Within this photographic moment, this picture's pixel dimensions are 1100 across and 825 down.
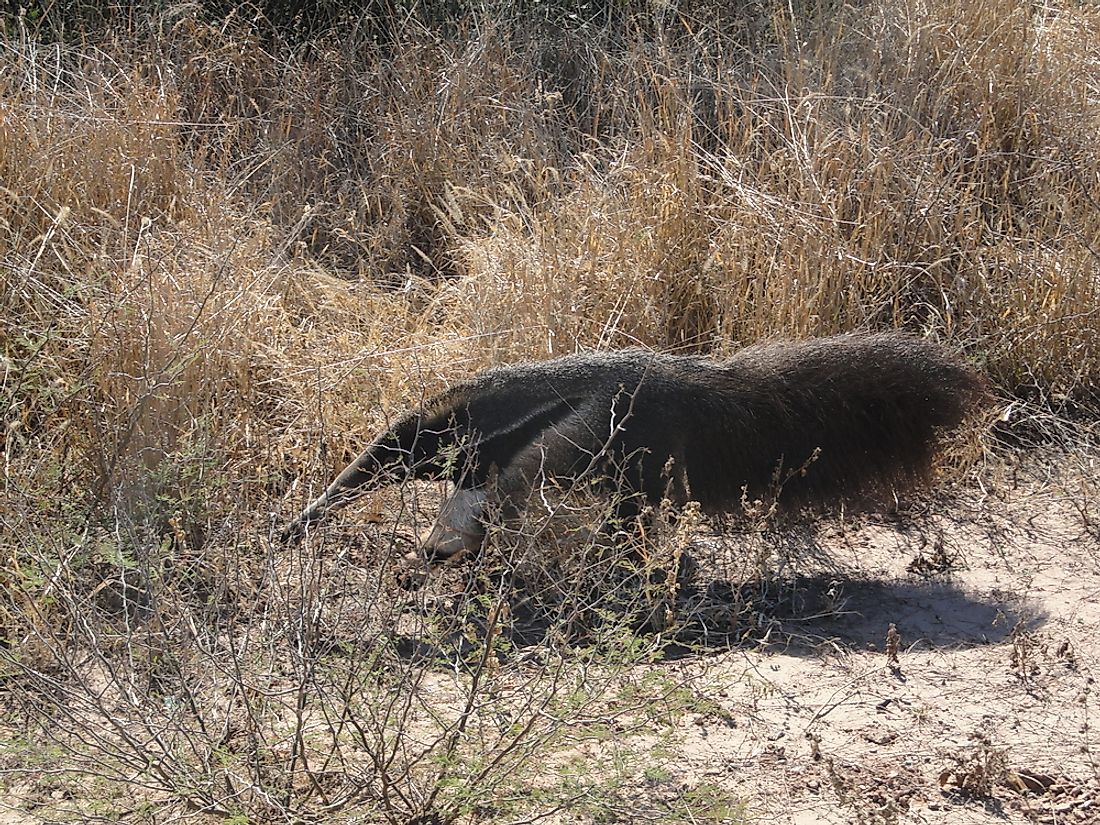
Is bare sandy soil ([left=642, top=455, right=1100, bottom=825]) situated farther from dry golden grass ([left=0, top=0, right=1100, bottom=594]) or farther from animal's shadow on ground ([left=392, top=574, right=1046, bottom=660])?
dry golden grass ([left=0, top=0, right=1100, bottom=594])

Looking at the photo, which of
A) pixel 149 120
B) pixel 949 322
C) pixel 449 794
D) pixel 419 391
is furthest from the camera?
pixel 149 120

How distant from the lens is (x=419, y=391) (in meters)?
6.11

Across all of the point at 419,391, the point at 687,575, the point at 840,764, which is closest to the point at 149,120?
the point at 419,391

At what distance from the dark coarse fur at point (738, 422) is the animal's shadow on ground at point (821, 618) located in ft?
1.27

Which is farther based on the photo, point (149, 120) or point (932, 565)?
point (149, 120)

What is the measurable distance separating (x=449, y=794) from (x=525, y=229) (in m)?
4.50

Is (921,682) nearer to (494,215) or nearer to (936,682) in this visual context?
(936,682)

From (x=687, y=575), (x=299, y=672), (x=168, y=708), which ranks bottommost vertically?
(x=687, y=575)

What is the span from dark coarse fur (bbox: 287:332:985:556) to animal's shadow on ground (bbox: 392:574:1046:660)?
15.2 inches

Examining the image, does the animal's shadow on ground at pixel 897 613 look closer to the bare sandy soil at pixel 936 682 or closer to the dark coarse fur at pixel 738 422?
the bare sandy soil at pixel 936 682

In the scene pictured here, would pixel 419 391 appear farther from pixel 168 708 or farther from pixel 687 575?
pixel 168 708

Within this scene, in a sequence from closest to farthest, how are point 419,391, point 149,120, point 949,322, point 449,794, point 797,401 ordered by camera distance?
point 449,794 < point 797,401 < point 419,391 < point 949,322 < point 149,120

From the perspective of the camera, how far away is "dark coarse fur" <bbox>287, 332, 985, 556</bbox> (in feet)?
16.9

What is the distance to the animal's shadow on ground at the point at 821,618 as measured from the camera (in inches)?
195
